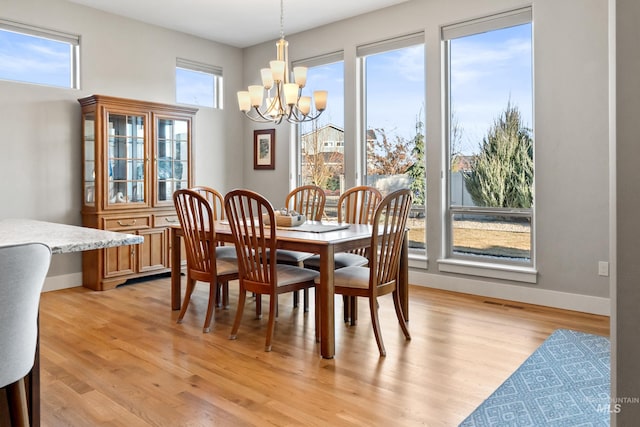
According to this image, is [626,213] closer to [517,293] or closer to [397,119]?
[517,293]

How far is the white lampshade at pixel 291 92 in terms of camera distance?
3373 millimetres

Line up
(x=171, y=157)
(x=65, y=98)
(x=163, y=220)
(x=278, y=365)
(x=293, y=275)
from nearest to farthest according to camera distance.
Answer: (x=278, y=365), (x=293, y=275), (x=65, y=98), (x=163, y=220), (x=171, y=157)

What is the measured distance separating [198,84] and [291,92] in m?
2.95

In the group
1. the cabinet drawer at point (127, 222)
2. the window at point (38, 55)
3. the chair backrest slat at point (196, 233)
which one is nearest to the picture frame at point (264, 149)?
the cabinet drawer at point (127, 222)

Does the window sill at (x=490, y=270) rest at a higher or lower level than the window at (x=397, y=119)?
lower

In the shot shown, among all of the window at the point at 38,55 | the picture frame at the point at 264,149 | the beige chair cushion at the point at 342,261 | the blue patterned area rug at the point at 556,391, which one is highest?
the window at the point at 38,55

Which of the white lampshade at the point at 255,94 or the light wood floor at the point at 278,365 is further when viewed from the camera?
the white lampshade at the point at 255,94

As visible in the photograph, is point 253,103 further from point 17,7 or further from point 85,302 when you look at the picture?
point 17,7

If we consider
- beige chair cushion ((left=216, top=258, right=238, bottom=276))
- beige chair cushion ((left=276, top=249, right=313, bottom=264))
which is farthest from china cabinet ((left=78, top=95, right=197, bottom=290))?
beige chair cushion ((left=276, top=249, right=313, bottom=264))

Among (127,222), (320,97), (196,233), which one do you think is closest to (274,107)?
(320,97)

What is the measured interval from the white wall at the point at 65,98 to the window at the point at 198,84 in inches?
5.1

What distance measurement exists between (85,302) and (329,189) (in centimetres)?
281

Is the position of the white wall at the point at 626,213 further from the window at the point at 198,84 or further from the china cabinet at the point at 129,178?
the window at the point at 198,84

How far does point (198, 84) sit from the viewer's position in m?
5.91
